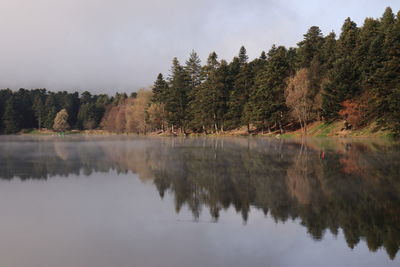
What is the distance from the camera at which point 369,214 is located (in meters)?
11.5

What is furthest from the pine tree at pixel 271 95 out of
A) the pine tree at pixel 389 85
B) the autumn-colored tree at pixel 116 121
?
the autumn-colored tree at pixel 116 121

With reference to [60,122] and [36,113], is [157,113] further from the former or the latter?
[36,113]

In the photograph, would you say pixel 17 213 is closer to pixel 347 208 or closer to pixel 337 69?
pixel 347 208

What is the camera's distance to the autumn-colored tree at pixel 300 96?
235 feet

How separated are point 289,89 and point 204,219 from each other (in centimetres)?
6534

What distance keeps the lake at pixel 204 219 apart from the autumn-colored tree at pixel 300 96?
5234 cm

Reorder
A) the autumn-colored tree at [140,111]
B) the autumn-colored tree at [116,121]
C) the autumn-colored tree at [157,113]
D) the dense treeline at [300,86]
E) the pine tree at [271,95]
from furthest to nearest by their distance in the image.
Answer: the autumn-colored tree at [116,121]
the autumn-colored tree at [140,111]
the autumn-colored tree at [157,113]
the pine tree at [271,95]
the dense treeline at [300,86]

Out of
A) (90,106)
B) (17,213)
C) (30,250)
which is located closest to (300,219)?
(30,250)

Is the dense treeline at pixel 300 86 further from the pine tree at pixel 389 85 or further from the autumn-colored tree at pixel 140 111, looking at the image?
the autumn-colored tree at pixel 140 111

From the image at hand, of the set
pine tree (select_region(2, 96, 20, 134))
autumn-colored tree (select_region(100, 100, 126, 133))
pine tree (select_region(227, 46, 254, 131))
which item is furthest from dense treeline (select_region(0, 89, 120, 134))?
pine tree (select_region(227, 46, 254, 131))

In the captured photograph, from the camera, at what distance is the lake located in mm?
8359

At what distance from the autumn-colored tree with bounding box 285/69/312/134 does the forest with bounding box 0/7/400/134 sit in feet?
0.36

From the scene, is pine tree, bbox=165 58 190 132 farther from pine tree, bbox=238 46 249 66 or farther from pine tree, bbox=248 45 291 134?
pine tree, bbox=248 45 291 134

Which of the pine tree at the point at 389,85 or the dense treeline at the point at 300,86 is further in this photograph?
the dense treeline at the point at 300,86
